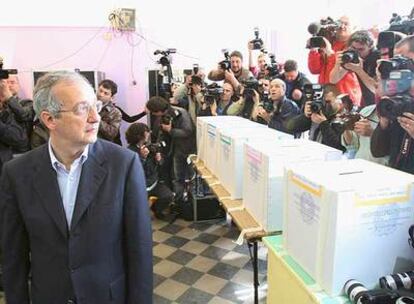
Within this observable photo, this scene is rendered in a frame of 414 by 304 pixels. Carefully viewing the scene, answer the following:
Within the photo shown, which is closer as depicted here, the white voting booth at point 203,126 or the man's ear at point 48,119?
the man's ear at point 48,119

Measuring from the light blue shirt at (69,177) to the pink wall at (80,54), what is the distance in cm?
420

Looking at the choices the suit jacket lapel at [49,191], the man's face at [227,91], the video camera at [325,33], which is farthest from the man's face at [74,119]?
the man's face at [227,91]

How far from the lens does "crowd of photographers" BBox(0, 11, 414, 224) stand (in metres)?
1.55

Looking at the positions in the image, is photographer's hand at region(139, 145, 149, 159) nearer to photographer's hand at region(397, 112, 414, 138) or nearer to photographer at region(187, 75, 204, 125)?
photographer at region(187, 75, 204, 125)

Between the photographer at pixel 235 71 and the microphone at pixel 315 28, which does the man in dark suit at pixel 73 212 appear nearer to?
the microphone at pixel 315 28

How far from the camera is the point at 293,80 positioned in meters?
2.88

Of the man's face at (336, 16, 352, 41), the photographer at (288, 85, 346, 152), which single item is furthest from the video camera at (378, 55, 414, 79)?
the man's face at (336, 16, 352, 41)

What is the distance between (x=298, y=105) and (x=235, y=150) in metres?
0.88

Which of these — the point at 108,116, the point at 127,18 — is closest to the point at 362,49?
the point at 108,116

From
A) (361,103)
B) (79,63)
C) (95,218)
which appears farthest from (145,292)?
(79,63)

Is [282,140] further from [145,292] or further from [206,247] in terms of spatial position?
[206,247]

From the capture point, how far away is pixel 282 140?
195cm

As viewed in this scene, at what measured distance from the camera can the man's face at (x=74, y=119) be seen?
1.12m

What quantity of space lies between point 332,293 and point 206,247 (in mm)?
2114
